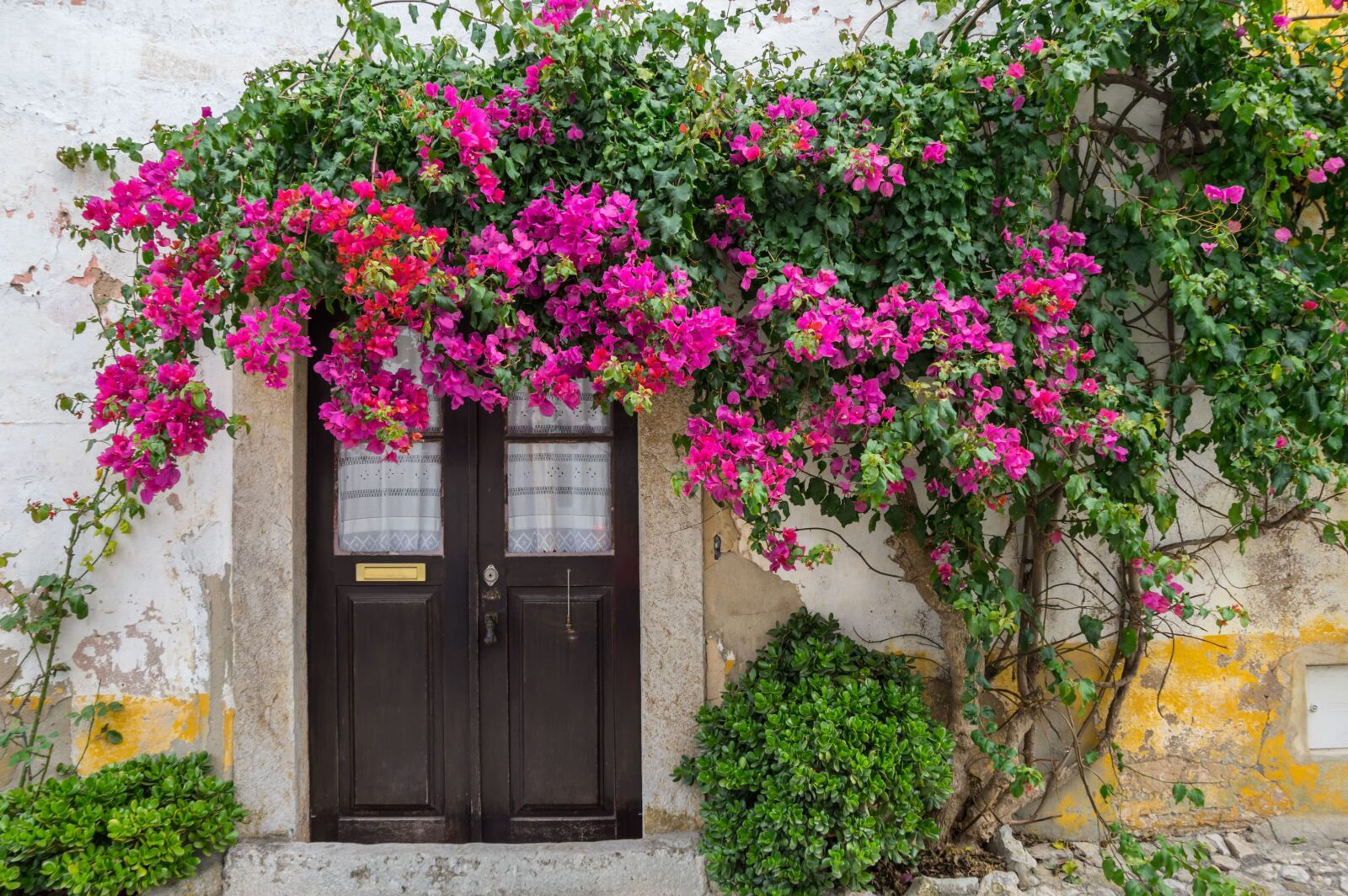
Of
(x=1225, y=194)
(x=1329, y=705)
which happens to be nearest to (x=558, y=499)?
(x=1225, y=194)

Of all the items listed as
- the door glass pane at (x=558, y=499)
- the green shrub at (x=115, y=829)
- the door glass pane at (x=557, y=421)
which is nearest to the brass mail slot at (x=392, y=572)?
the door glass pane at (x=558, y=499)

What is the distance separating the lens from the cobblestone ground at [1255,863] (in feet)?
9.53

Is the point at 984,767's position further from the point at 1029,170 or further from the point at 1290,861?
the point at 1029,170

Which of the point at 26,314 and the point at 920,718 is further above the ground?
the point at 26,314

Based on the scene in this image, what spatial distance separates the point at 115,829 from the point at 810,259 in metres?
2.85

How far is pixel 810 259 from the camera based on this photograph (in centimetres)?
269

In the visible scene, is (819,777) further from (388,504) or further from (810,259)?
(388,504)

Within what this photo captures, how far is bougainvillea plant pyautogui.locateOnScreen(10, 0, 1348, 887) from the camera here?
2.50 metres

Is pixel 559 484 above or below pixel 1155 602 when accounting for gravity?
above

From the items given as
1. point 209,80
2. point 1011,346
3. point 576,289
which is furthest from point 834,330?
point 209,80

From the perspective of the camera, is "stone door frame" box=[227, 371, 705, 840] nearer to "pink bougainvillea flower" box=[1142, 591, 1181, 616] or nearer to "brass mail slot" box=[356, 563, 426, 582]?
"brass mail slot" box=[356, 563, 426, 582]

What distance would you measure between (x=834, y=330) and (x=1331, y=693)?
2500 mm

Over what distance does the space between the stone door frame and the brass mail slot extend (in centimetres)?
25

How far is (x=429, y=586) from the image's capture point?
3.21 meters
